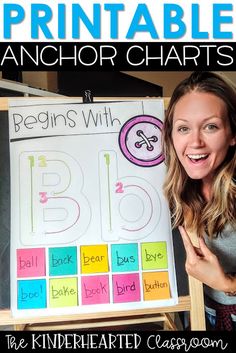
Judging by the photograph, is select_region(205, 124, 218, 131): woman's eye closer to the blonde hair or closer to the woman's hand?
the blonde hair

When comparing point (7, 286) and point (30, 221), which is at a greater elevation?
point (30, 221)

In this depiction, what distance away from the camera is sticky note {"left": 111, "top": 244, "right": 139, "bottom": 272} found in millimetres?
1255

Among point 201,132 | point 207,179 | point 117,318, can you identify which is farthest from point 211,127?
point 117,318

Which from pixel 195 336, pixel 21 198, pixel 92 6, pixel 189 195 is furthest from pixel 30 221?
pixel 92 6

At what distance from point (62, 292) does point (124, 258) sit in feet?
0.76

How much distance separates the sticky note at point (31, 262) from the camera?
4.00 ft

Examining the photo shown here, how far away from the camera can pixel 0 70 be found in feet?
4.61

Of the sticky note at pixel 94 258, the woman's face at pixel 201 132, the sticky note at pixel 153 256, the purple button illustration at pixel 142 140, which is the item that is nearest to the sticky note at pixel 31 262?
the sticky note at pixel 94 258

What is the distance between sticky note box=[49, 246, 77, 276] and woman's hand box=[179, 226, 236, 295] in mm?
385

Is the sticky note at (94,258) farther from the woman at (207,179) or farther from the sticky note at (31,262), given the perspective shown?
the woman at (207,179)

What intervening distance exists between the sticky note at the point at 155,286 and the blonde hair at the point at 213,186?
0.60 ft

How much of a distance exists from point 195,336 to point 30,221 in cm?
70

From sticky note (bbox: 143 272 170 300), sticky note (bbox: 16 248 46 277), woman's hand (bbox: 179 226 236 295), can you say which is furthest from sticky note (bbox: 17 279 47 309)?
woman's hand (bbox: 179 226 236 295)

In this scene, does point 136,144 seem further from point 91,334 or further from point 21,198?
point 91,334
